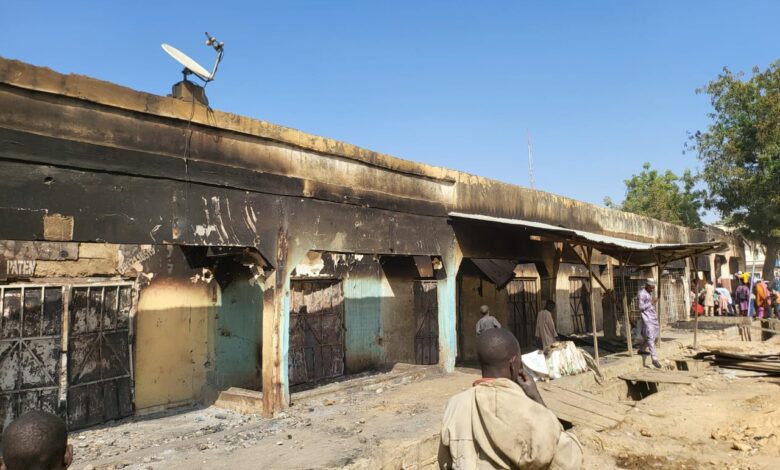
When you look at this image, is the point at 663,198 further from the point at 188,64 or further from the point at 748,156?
the point at 188,64

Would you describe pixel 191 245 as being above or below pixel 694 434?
above

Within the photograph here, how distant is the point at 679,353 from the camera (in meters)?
12.3

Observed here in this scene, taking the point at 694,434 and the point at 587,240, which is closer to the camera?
the point at 694,434

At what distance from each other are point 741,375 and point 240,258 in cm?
1014

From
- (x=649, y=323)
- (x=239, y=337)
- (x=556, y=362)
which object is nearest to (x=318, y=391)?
(x=239, y=337)

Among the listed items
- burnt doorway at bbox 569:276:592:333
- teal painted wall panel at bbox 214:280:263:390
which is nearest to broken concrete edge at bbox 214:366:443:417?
teal painted wall panel at bbox 214:280:263:390

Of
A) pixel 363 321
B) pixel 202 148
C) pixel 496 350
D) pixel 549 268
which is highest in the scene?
pixel 202 148

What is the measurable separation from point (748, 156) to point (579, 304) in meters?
13.2

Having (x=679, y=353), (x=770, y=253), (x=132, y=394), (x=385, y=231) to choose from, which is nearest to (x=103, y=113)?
(x=132, y=394)

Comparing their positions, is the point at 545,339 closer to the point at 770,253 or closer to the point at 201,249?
the point at 201,249

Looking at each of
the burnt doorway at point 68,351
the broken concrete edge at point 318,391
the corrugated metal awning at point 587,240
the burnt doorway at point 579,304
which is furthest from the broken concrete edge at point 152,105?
the burnt doorway at point 579,304

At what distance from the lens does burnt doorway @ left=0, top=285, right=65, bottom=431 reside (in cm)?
609

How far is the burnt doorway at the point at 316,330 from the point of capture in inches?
372

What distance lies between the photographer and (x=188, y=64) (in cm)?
665
